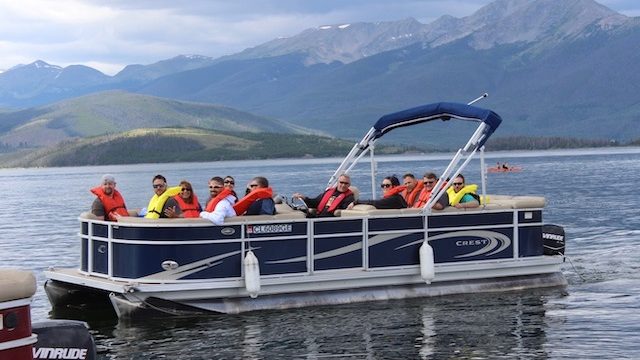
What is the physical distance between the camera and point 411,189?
20.4m

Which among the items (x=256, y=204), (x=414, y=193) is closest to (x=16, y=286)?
(x=256, y=204)

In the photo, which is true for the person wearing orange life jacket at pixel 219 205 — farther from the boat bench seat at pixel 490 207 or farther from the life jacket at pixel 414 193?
the life jacket at pixel 414 193

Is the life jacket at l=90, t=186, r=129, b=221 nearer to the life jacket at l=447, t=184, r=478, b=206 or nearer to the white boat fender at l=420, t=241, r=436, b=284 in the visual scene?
the white boat fender at l=420, t=241, r=436, b=284

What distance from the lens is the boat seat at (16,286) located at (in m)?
8.93

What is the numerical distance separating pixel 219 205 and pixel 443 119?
526 cm

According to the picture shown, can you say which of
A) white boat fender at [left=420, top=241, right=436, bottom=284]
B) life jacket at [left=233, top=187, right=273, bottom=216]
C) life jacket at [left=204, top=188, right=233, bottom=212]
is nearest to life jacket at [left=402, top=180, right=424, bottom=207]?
white boat fender at [left=420, top=241, right=436, bottom=284]

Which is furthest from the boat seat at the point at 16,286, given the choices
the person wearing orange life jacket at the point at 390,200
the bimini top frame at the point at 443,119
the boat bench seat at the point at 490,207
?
the bimini top frame at the point at 443,119

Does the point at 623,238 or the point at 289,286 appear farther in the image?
the point at 623,238

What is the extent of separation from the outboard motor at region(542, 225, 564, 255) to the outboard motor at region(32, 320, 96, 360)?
12.2 metres

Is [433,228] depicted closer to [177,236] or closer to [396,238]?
[396,238]

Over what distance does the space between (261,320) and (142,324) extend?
2.04 meters

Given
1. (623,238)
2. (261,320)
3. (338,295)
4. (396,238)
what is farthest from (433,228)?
(623,238)

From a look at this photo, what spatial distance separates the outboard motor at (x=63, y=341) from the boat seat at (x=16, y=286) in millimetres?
1988

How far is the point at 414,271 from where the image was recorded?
19.1m
